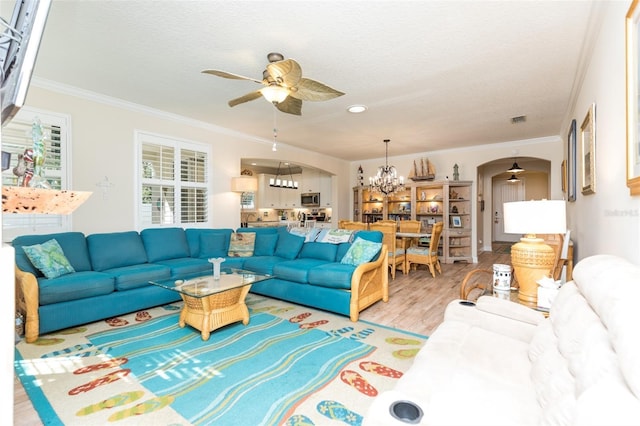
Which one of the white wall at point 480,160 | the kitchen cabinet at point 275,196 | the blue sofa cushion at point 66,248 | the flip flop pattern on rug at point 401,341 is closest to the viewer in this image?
the flip flop pattern on rug at point 401,341

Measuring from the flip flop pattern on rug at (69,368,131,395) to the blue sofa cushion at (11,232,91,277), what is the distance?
5.42 feet

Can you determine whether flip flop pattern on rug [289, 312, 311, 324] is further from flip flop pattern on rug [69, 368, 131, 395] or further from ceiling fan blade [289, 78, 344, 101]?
ceiling fan blade [289, 78, 344, 101]

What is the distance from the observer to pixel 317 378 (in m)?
2.07

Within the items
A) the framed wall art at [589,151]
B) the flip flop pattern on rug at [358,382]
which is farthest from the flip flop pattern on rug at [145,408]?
the framed wall art at [589,151]

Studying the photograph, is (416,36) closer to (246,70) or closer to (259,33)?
(259,33)

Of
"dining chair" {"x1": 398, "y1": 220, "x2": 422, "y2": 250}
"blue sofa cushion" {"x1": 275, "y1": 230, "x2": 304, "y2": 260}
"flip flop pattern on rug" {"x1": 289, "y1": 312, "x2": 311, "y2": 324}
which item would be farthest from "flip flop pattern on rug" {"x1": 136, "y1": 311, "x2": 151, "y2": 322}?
"dining chair" {"x1": 398, "y1": 220, "x2": 422, "y2": 250}

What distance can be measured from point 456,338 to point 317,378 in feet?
3.32

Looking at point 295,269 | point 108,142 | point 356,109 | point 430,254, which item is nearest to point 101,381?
point 295,269

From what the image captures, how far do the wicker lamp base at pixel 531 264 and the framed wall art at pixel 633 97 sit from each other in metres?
0.79

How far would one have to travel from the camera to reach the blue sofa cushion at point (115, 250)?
137 inches

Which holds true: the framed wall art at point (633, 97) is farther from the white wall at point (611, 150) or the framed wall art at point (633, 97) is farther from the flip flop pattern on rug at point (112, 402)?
the flip flop pattern on rug at point (112, 402)

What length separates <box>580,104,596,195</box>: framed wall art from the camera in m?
2.40

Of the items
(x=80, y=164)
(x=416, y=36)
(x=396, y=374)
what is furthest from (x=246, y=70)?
(x=396, y=374)

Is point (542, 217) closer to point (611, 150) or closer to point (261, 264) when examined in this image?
point (611, 150)
